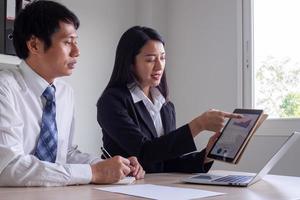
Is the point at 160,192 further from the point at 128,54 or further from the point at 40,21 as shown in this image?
the point at 128,54

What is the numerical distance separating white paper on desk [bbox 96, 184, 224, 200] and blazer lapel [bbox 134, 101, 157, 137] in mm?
530

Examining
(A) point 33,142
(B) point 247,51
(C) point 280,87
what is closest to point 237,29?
(B) point 247,51

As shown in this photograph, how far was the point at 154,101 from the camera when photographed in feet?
6.14

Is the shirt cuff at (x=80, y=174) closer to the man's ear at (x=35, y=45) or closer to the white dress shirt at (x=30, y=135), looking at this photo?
the white dress shirt at (x=30, y=135)

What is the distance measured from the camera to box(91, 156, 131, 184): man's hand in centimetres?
126

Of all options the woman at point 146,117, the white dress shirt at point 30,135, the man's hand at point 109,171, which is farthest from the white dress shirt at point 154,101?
the man's hand at point 109,171

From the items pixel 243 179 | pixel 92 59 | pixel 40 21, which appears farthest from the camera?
pixel 92 59

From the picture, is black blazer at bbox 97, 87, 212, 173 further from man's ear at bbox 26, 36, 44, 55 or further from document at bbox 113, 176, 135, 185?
man's ear at bbox 26, 36, 44, 55

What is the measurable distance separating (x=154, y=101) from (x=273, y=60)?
1.18 m

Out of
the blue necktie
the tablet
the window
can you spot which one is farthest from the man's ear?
the window

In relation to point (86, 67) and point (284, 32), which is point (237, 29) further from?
point (86, 67)

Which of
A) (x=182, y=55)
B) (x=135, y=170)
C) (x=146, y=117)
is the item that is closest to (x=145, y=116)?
(x=146, y=117)

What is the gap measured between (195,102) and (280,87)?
0.65 metres

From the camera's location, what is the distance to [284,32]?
2.69 metres
